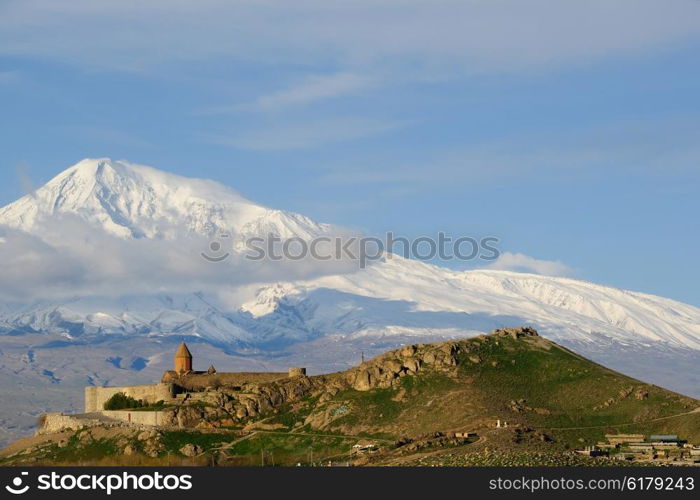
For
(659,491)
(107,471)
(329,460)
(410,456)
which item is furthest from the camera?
(329,460)

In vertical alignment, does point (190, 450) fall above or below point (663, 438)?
above

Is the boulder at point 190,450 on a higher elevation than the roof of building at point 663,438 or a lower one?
higher

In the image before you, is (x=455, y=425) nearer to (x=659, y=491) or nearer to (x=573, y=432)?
(x=573, y=432)

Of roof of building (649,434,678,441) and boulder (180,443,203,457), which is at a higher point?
boulder (180,443,203,457)

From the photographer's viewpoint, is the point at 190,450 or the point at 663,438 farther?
the point at 190,450

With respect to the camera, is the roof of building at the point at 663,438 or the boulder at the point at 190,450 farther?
the boulder at the point at 190,450

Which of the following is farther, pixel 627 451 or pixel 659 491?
pixel 627 451

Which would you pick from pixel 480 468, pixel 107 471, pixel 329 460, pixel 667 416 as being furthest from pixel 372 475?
pixel 667 416

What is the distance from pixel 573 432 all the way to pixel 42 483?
77.4 metres

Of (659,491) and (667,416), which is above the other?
(667,416)

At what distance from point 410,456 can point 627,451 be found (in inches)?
1011

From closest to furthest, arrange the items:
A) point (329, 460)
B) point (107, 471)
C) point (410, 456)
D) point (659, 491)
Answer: point (659, 491), point (107, 471), point (410, 456), point (329, 460)

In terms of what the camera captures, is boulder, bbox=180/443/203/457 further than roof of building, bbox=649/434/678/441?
Yes

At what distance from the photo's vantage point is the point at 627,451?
7131 inches
